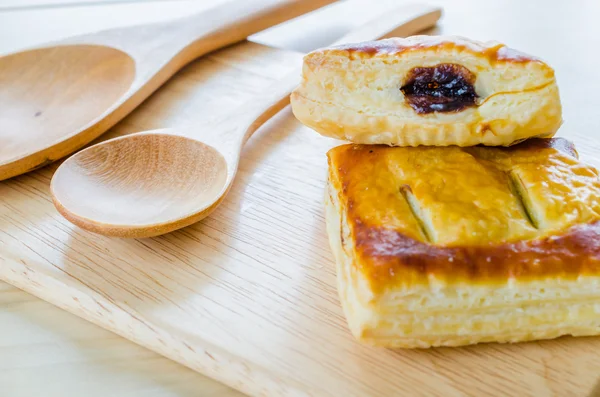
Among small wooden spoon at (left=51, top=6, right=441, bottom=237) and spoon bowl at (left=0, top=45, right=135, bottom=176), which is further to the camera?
spoon bowl at (left=0, top=45, right=135, bottom=176)

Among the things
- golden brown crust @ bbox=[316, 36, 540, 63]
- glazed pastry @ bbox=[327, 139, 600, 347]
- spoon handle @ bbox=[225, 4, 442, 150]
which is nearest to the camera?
glazed pastry @ bbox=[327, 139, 600, 347]

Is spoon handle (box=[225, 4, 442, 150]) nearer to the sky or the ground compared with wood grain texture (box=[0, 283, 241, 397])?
nearer to the sky

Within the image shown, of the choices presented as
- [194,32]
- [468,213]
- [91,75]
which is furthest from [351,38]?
[468,213]

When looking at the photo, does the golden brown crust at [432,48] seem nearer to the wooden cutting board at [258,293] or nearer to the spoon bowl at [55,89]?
the wooden cutting board at [258,293]

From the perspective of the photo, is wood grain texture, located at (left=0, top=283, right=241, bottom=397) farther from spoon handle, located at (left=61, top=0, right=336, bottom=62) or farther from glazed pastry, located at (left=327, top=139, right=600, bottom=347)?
spoon handle, located at (left=61, top=0, right=336, bottom=62)

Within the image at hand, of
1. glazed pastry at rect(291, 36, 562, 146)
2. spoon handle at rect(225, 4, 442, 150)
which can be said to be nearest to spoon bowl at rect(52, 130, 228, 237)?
spoon handle at rect(225, 4, 442, 150)

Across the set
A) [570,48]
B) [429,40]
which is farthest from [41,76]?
[570,48]

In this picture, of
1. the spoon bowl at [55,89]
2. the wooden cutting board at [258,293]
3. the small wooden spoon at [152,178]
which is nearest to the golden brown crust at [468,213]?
the wooden cutting board at [258,293]
